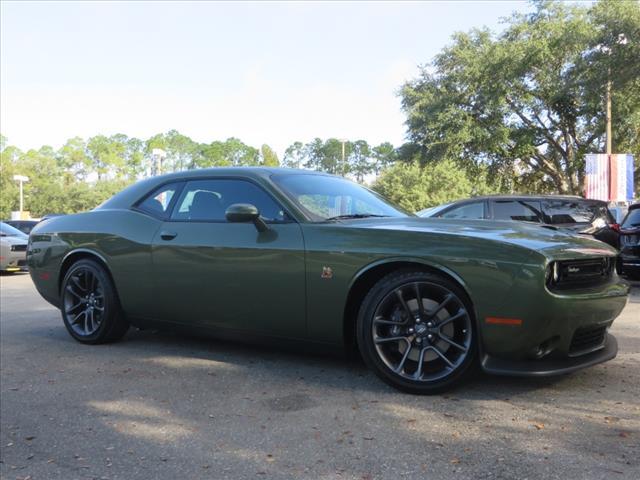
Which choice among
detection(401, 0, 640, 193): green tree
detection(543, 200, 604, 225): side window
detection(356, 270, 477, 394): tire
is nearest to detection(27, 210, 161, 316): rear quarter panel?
detection(356, 270, 477, 394): tire

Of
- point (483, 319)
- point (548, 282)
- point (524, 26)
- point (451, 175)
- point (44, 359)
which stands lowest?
point (44, 359)

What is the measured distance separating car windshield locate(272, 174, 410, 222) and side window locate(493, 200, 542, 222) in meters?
4.44

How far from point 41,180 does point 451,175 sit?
2041 inches

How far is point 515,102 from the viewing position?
23.7 meters

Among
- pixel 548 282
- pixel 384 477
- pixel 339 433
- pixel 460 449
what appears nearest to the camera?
pixel 384 477

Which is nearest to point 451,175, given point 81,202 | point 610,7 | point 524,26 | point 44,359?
point 524,26

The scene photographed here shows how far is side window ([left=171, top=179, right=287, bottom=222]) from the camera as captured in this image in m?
4.39

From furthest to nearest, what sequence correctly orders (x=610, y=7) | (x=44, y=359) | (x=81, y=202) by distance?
(x=81, y=202)
(x=610, y=7)
(x=44, y=359)

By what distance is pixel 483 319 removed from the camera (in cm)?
341

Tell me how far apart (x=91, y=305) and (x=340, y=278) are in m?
2.66

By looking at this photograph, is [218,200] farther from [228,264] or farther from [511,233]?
[511,233]

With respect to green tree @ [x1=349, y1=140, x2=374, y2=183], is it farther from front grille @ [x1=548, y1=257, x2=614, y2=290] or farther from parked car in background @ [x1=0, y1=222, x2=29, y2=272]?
front grille @ [x1=548, y1=257, x2=614, y2=290]

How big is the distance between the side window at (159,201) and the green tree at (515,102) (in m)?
18.8

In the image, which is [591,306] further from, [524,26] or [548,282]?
[524,26]
